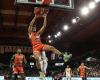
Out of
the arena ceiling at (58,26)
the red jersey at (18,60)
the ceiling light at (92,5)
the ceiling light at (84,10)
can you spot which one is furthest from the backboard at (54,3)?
the ceiling light at (84,10)

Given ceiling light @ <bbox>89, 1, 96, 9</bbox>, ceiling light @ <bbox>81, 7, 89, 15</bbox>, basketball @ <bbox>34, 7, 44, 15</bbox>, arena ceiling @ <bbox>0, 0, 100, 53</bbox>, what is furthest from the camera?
arena ceiling @ <bbox>0, 0, 100, 53</bbox>

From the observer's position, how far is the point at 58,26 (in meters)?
34.1

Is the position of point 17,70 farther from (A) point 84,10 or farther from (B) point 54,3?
(A) point 84,10

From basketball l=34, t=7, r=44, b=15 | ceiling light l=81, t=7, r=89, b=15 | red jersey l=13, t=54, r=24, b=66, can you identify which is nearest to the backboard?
basketball l=34, t=7, r=44, b=15

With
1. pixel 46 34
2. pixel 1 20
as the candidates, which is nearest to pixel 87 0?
pixel 1 20

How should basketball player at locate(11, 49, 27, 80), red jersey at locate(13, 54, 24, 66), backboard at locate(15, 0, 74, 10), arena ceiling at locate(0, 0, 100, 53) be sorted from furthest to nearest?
arena ceiling at locate(0, 0, 100, 53), red jersey at locate(13, 54, 24, 66), basketball player at locate(11, 49, 27, 80), backboard at locate(15, 0, 74, 10)

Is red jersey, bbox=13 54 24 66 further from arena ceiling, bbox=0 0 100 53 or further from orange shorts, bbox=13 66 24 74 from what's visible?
arena ceiling, bbox=0 0 100 53

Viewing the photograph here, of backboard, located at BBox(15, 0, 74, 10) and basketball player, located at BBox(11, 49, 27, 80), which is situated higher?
backboard, located at BBox(15, 0, 74, 10)

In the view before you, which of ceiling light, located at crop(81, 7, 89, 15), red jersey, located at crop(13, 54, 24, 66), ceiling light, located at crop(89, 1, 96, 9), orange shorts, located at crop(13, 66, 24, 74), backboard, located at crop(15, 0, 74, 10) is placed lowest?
orange shorts, located at crop(13, 66, 24, 74)

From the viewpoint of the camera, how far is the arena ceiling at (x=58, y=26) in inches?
1094

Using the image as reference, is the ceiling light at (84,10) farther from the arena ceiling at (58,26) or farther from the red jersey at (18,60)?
the red jersey at (18,60)

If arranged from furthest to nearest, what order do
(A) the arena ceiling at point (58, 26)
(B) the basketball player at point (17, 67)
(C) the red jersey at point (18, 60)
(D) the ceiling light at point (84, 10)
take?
(A) the arena ceiling at point (58, 26)
(D) the ceiling light at point (84, 10)
(C) the red jersey at point (18, 60)
(B) the basketball player at point (17, 67)

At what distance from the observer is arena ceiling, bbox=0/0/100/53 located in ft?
91.1

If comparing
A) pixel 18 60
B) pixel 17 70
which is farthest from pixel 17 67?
pixel 18 60
